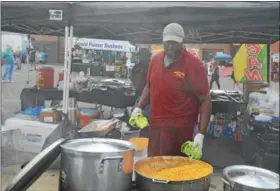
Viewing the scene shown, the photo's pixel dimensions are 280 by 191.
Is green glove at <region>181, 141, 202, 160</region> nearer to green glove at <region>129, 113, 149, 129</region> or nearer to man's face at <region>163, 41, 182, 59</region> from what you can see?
green glove at <region>129, 113, 149, 129</region>

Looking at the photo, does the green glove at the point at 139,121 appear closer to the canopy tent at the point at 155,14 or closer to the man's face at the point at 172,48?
the man's face at the point at 172,48

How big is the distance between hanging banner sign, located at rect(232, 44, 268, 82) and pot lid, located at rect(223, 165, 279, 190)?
16.3ft

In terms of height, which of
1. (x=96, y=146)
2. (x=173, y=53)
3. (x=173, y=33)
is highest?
(x=173, y=33)

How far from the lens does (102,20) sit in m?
4.13

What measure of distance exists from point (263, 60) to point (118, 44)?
4.01m

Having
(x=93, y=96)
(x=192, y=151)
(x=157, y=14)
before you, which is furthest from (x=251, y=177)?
(x=93, y=96)

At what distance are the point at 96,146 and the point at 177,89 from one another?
0.86 metres

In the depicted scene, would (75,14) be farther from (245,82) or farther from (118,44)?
(118,44)

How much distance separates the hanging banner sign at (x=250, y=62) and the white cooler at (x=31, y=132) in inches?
148

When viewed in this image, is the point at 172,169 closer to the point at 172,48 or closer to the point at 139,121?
the point at 139,121

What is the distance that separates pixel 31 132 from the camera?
169 inches

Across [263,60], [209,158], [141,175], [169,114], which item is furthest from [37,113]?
[263,60]

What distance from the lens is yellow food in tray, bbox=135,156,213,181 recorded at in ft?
4.28

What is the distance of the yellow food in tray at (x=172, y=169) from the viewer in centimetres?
130
